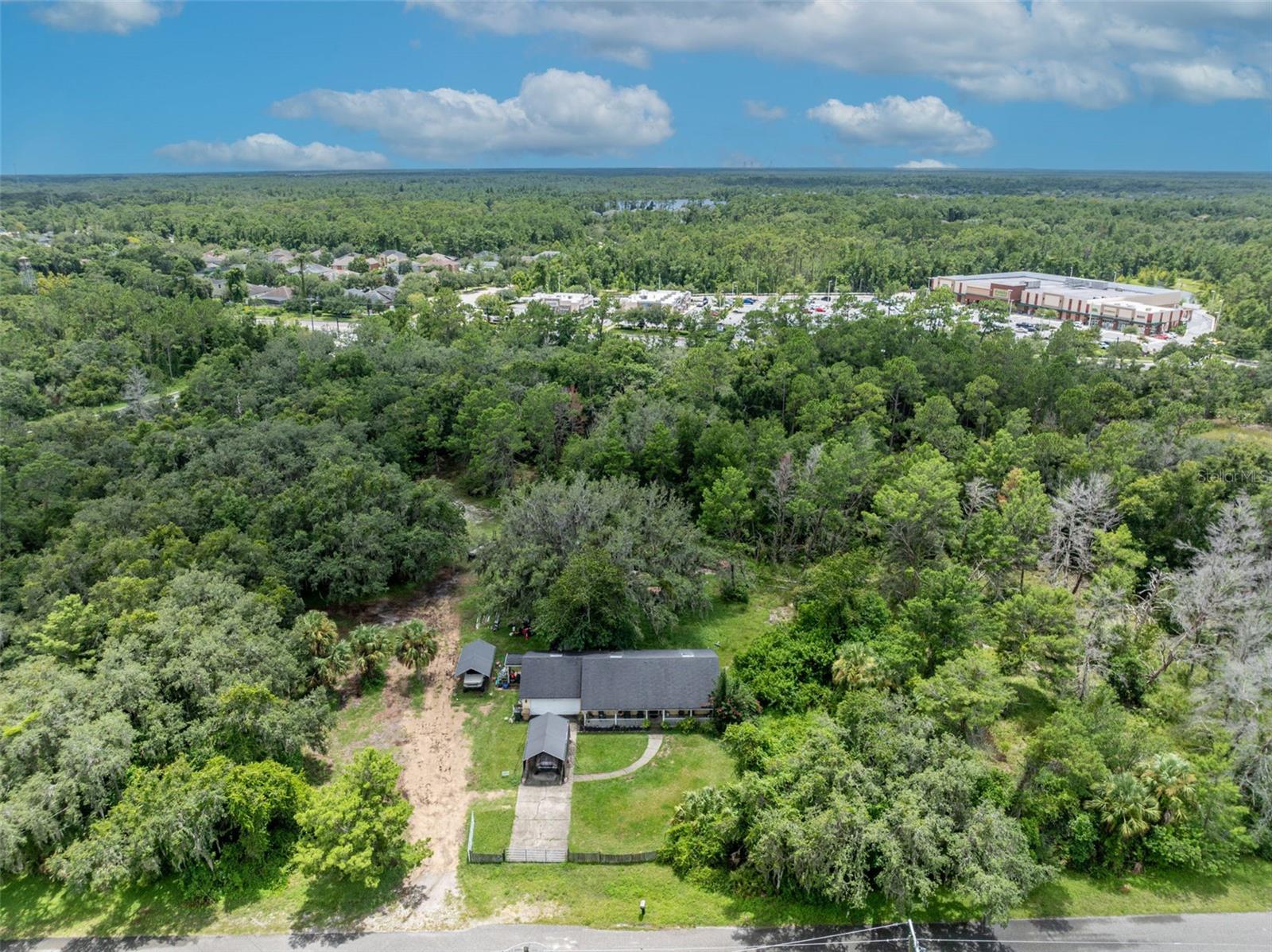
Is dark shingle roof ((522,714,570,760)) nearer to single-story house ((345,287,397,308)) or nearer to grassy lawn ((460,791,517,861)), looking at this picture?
grassy lawn ((460,791,517,861))

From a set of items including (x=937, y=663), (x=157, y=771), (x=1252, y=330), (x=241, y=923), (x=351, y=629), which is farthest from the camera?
(x=1252, y=330)

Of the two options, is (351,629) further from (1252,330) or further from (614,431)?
(1252,330)

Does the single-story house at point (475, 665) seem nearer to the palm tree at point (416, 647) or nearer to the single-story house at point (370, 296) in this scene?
the palm tree at point (416, 647)

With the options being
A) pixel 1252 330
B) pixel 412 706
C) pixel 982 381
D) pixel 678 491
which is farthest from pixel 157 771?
pixel 1252 330

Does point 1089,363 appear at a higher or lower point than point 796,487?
higher

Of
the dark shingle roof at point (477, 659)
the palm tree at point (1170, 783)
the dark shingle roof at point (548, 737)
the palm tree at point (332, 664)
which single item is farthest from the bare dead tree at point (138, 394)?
the palm tree at point (1170, 783)

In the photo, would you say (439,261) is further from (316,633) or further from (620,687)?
(620,687)
